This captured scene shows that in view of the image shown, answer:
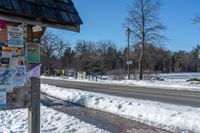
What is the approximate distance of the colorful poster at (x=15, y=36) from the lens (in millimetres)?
5578

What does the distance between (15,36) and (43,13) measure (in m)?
0.64

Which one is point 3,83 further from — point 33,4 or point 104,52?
point 104,52

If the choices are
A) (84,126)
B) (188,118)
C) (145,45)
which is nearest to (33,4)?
(84,126)

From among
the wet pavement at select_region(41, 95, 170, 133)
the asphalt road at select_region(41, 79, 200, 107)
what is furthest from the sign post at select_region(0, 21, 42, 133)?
Answer: the asphalt road at select_region(41, 79, 200, 107)

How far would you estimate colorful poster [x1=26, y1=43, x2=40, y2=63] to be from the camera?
587 cm

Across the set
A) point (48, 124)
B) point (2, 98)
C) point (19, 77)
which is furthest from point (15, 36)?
point (48, 124)

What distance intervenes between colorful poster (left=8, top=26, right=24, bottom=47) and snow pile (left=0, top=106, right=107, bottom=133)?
3062mm

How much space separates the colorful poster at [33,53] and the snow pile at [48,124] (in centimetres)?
271

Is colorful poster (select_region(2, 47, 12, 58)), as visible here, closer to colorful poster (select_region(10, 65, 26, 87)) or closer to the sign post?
the sign post

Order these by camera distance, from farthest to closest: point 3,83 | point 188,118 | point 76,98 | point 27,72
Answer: point 76,98 → point 188,118 → point 27,72 → point 3,83

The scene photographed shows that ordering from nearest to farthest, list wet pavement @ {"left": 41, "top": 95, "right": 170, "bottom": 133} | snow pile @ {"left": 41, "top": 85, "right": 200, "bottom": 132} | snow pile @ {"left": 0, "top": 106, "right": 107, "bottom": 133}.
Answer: snow pile @ {"left": 0, "top": 106, "right": 107, "bottom": 133} < wet pavement @ {"left": 41, "top": 95, "right": 170, "bottom": 133} < snow pile @ {"left": 41, "top": 85, "right": 200, "bottom": 132}

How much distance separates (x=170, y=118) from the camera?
32.9 ft

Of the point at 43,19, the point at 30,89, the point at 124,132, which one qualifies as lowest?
the point at 124,132

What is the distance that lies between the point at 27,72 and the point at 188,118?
5722 millimetres
